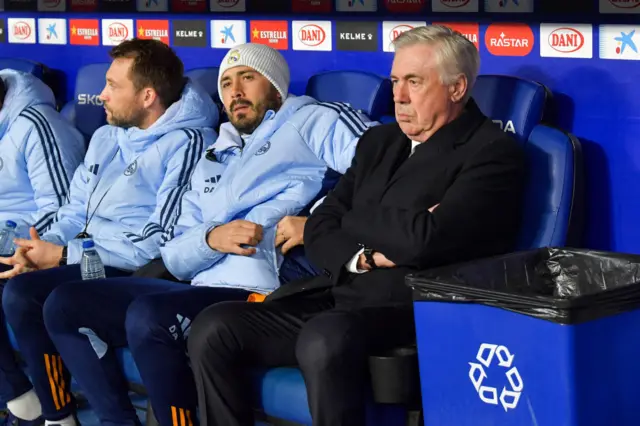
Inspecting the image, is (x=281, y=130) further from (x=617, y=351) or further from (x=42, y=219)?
(x=617, y=351)

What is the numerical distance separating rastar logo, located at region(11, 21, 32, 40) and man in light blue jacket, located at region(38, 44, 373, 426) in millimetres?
→ 1942

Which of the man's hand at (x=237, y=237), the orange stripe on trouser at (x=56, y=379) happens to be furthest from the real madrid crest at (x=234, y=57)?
the orange stripe on trouser at (x=56, y=379)

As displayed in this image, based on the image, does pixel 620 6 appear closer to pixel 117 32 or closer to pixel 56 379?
pixel 56 379

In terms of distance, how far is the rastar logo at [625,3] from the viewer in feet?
10.5

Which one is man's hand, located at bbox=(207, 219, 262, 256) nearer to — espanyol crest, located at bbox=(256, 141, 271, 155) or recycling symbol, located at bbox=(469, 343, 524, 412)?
espanyol crest, located at bbox=(256, 141, 271, 155)

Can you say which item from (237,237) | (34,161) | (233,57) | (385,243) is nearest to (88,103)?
(34,161)

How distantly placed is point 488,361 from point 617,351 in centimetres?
28

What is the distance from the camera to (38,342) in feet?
11.9

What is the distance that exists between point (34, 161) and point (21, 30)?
4.09ft

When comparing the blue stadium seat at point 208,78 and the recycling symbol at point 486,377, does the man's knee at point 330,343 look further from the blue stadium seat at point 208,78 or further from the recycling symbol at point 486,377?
the blue stadium seat at point 208,78

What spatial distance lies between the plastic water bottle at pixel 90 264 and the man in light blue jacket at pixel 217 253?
25cm

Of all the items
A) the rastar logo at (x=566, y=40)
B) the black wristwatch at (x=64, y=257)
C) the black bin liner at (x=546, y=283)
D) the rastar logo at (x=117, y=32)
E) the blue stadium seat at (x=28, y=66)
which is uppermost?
the rastar logo at (x=117, y=32)

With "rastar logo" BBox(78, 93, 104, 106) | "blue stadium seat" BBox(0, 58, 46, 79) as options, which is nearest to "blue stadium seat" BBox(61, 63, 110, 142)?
"rastar logo" BBox(78, 93, 104, 106)

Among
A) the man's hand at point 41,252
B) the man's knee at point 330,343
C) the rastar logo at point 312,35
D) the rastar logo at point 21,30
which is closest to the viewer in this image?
the man's knee at point 330,343
